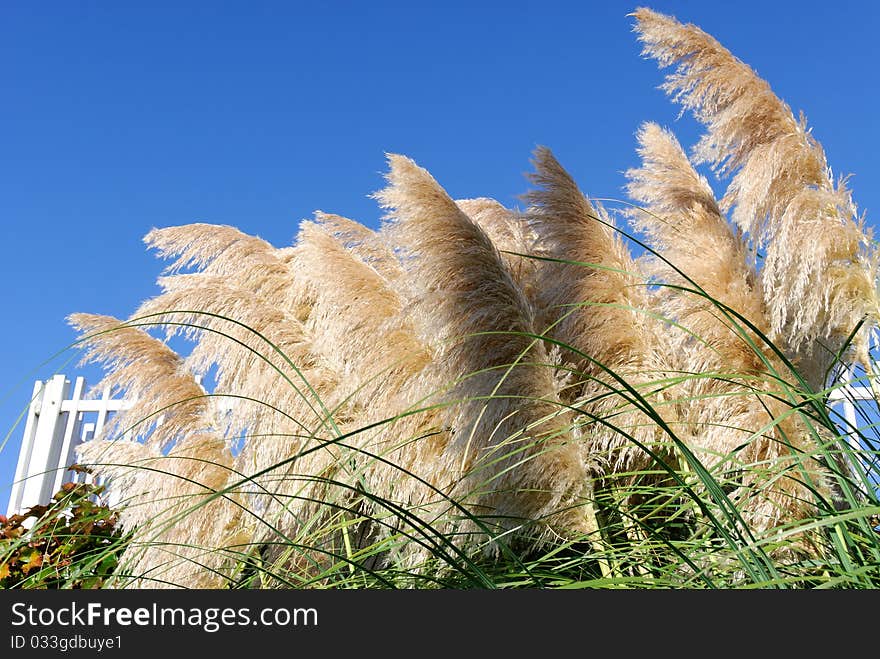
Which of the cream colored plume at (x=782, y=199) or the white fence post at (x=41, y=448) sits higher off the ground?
the white fence post at (x=41, y=448)

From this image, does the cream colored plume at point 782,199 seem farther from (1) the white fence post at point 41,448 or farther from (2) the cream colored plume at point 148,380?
(1) the white fence post at point 41,448

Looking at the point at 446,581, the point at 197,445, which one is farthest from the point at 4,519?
the point at 446,581

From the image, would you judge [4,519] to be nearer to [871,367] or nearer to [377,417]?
[377,417]

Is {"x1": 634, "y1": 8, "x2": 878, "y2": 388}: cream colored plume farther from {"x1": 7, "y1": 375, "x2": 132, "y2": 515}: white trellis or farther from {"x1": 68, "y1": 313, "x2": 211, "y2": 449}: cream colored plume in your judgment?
{"x1": 7, "y1": 375, "x2": 132, "y2": 515}: white trellis

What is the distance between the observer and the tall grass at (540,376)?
A: 2197mm

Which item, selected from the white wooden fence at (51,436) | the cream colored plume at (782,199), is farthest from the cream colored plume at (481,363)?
the white wooden fence at (51,436)

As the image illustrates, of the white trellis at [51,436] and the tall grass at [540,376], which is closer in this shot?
A: the tall grass at [540,376]

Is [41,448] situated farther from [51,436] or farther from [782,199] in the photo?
[782,199]

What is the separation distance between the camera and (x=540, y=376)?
7.53 ft

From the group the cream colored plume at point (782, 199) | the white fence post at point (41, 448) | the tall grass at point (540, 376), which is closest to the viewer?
the tall grass at point (540, 376)

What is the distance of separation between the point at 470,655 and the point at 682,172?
2760 millimetres

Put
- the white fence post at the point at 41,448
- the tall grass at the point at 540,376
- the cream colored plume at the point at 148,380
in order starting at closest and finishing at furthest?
the tall grass at the point at 540,376
the cream colored plume at the point at 148,380
the white fence post at the point at 41,448

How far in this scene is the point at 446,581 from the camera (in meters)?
2.08

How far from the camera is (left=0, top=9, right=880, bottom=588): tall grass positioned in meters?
2.20
